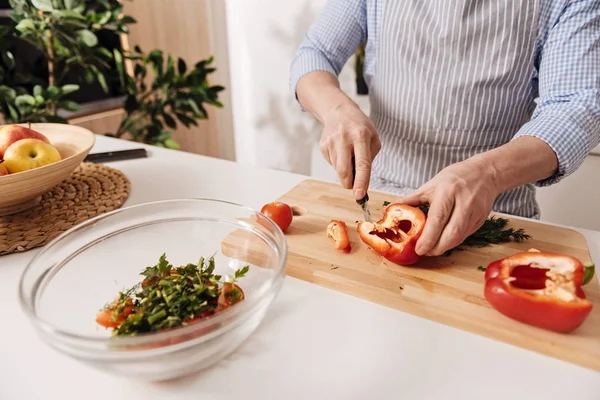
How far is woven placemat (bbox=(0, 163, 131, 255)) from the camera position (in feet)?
2.94

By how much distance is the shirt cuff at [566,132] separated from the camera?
971 millimetres

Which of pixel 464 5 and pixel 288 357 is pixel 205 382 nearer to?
pixel 288 357

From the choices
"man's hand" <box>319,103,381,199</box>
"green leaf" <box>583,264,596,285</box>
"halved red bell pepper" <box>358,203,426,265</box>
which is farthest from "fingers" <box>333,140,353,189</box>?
"green leaf" <box>583,264,596,285</box>

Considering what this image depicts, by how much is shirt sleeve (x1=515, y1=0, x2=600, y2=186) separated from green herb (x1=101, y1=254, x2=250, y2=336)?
2.34 ft

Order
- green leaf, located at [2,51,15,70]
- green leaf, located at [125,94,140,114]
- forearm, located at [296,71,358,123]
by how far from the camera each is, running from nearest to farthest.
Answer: forearm, located at [296,71,358,123]
green leaf, located at [2,51,15,70]
green leaf, located at [125,94,140,114]

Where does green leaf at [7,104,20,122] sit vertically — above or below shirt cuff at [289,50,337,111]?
below

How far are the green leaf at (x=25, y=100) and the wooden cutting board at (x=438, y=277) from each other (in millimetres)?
1182

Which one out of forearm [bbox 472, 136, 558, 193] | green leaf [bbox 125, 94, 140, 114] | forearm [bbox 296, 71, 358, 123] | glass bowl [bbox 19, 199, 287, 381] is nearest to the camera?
glass bowl [bbox 19, 199, 287, 381]

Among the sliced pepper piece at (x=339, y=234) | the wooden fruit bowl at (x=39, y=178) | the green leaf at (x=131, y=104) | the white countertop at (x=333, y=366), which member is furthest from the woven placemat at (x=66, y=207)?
the green leaf at (x=131, y=104)

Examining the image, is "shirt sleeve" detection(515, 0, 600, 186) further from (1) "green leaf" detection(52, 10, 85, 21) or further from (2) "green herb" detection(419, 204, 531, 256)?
(1) "green leaf" detection(52, 10, 85, 21)

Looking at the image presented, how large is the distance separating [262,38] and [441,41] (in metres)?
1.28

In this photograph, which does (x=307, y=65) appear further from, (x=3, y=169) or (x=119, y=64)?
(x=119, y=64)

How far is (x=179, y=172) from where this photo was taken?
1262 mm

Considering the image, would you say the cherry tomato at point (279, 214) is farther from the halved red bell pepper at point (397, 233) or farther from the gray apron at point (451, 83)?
the gray apron at point (451, 83)
